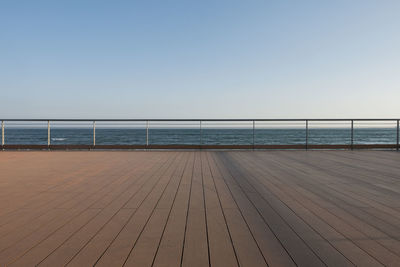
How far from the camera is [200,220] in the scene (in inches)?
54.6

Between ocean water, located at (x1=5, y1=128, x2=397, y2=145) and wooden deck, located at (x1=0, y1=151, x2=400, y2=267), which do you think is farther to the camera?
ocean water, located at (x1=5, y1=128, x2=397, y2=145)

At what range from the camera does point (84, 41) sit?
1184cm

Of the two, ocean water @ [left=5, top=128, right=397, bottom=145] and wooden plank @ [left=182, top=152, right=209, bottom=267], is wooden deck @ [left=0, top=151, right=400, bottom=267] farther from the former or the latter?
ocean water @ [left=5, top=128, right=397, bottom=145]

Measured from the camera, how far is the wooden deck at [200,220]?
3.21 feet

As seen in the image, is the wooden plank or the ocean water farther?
the ocean water

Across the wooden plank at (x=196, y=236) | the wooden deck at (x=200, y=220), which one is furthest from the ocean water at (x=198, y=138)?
the wooden plank at (x=196, y=236)

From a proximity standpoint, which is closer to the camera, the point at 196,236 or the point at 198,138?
the point at 196,236

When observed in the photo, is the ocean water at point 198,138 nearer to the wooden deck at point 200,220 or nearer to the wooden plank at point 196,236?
the wooden deck at point 200,220

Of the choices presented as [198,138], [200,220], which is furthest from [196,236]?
[198,138]

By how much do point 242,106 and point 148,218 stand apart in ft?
110

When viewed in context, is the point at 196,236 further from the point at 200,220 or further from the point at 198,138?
the point at 198,138

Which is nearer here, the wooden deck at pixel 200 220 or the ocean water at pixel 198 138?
the wooden deck at pixel 200 220

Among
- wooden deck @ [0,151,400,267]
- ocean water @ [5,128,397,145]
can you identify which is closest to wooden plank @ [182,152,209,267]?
wooden deck @ [0,151,400,267]

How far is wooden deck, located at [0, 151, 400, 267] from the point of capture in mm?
978
